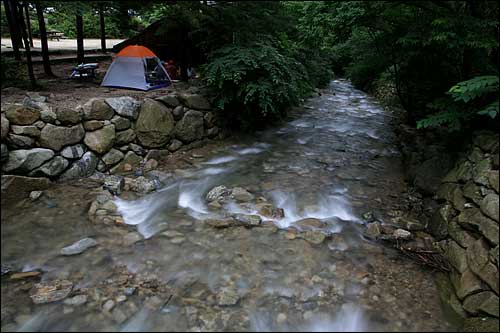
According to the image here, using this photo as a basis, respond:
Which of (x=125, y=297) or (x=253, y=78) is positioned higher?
(x=253, y=78)

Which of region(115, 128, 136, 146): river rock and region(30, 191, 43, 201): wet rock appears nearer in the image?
region(30, 191, 43, 201): wet rock

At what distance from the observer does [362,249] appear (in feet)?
13.2

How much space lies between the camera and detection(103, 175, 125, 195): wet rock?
5012 mm

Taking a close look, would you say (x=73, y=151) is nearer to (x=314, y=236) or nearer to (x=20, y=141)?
(x=20, y=141)

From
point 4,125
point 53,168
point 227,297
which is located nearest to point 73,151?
point 53,168

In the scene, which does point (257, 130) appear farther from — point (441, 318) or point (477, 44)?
point (441, 318)

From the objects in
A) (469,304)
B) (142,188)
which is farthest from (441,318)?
(142,188)

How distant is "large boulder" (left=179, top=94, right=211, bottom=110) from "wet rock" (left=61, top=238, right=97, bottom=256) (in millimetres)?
3617

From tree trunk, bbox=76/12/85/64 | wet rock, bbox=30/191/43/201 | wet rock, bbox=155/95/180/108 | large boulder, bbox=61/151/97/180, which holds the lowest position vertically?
wet rock, bbox=30/191/43/201

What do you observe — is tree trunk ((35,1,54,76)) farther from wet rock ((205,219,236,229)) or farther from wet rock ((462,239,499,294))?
wet rock ((462,239,499,294))

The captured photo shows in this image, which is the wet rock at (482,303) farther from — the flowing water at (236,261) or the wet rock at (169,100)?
the wet rock at (169,100)

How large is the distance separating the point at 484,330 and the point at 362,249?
1370 mm

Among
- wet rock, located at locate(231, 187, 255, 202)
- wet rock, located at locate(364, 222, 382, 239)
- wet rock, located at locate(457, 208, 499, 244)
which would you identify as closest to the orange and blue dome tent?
wet rock, located at locate(231, 187, 255, 202)

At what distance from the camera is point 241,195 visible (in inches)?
201
